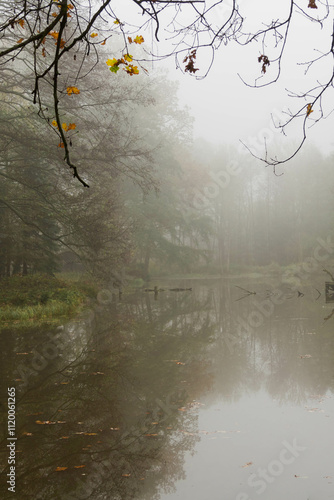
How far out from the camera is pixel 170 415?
537 cm

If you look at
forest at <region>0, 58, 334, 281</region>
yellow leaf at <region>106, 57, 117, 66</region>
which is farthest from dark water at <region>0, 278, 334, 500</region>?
forest at <region>0, 58, 334, 281</region>

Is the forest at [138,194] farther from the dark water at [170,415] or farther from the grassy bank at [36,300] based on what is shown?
the dark water at [170,415]

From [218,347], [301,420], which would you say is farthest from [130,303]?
Answer: [301,420]

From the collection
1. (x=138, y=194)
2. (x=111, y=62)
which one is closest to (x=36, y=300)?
(x=111, y=62)

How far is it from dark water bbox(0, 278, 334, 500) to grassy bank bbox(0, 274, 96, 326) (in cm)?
157

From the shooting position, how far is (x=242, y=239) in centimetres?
5022

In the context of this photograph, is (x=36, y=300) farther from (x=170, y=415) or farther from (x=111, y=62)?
(x=111, y=62)

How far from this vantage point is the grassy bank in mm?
12518

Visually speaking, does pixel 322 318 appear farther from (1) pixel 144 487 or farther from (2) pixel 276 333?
(1) pixel 144 487

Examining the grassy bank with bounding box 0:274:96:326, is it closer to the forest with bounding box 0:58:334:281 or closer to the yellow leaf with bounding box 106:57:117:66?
the forest with bounding box 0:58:334:281

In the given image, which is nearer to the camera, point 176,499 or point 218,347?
point 176,499

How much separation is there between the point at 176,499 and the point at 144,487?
309 mm

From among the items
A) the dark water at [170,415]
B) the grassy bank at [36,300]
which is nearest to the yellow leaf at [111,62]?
the dark water at [170,415]

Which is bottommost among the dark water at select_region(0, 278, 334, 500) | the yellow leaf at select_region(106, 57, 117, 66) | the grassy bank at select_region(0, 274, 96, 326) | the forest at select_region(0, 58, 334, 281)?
the dark water at select_region(0, 278, 334, 500)
